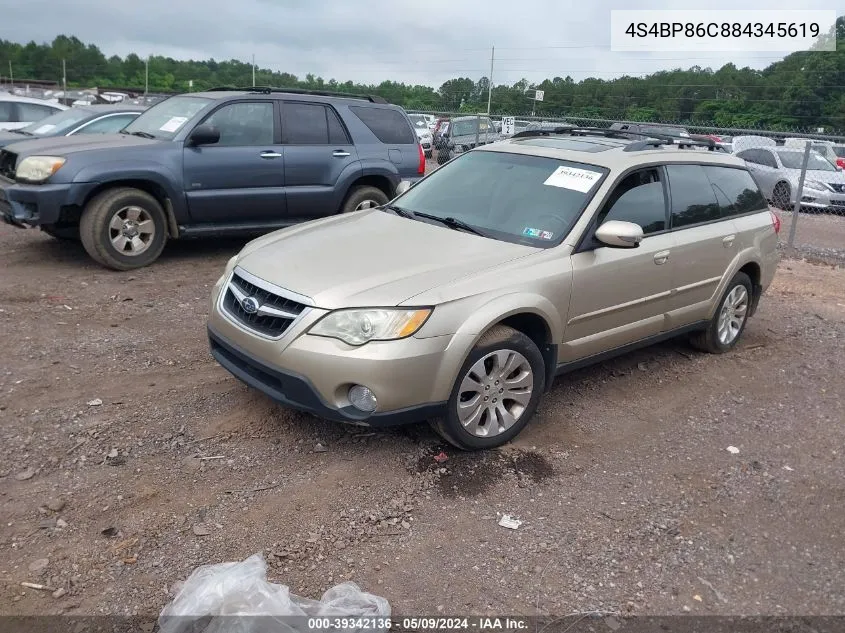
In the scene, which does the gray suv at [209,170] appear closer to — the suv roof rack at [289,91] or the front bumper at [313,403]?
the suv roof rack at [289,91]

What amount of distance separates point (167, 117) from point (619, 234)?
546 centimetres

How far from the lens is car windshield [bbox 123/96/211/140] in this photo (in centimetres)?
744

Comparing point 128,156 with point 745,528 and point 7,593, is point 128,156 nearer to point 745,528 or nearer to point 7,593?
point 7,593

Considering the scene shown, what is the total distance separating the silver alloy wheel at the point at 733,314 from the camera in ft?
18.8

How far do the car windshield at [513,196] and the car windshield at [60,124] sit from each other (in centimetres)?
706

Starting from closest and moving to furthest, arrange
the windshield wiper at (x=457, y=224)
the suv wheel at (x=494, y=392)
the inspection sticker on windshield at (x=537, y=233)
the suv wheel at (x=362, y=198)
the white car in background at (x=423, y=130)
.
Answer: the suv wheel at (x=494, y=392)
the inspection sticker on windshield at (x=537, y=233)
the windshield wiper at (x=457, y=224)
the suv wheel at (x=362, y=198)
the white car in background at (x=423, y=130)

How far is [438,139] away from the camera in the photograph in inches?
851

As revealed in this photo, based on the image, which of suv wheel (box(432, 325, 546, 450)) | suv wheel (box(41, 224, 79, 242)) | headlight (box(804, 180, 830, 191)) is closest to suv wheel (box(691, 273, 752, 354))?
suv wheel (box(432, 325, 546, 450))

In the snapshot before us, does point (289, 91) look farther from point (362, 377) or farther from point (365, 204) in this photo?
point (362, 377)

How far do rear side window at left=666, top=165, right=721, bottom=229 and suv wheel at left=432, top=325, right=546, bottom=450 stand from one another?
1.78 meters

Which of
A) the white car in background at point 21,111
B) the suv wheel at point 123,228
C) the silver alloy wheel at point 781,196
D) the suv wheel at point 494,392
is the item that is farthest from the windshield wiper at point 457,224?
the silver alloy wheel at point 781,196

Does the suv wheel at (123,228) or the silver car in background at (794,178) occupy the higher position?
the silver car in background at (794,178)

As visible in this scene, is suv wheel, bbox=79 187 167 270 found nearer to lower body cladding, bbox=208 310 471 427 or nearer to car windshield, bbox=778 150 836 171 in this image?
lower body cladding, bbox=208 310 471 427

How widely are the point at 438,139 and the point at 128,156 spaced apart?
15550 mm
